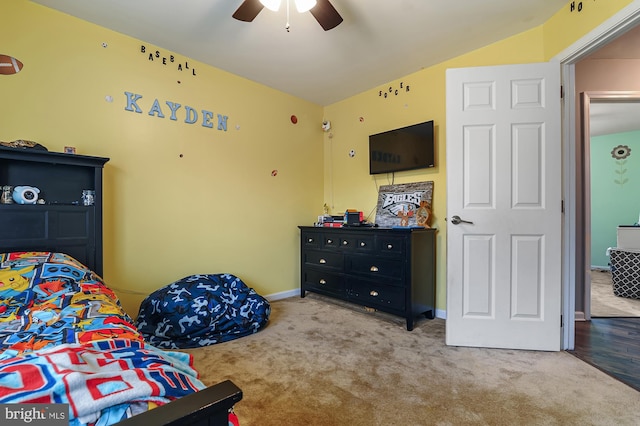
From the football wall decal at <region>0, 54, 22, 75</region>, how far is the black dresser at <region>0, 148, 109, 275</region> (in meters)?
0.65

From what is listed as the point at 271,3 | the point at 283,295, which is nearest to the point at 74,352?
the point at 271,3

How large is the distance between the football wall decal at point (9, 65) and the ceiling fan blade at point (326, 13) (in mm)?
2122

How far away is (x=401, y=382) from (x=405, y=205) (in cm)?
189

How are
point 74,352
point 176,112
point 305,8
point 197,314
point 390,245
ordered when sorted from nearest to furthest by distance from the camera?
point 74,352, point 305,8, point 197,314, point 390,245, point 176,112

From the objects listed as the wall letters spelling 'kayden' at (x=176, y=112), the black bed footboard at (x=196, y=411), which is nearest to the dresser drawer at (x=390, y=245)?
the wall letters spelling 'kayden' at (x=176, y=112)

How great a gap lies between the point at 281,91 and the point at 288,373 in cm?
312

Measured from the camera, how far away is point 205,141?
315cm

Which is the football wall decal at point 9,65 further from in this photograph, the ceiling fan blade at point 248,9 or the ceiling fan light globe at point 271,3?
the ceiling fan light globe at point 271,3

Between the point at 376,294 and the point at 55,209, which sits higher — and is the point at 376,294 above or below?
below

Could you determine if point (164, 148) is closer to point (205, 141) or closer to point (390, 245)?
point (205, 141)

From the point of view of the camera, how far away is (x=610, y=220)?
577cm

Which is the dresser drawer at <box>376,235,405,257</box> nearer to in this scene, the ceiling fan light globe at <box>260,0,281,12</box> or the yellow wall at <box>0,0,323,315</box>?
the yellow wall at <box>0,0,323,315</box>

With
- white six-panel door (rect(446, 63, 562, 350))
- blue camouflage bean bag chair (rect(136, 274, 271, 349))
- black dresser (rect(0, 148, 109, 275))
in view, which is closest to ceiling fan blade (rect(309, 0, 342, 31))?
white six-panel door (rect(446, 63, 562, 350))

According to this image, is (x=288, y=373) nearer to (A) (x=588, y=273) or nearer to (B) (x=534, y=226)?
(B) (x=534, y=226)
